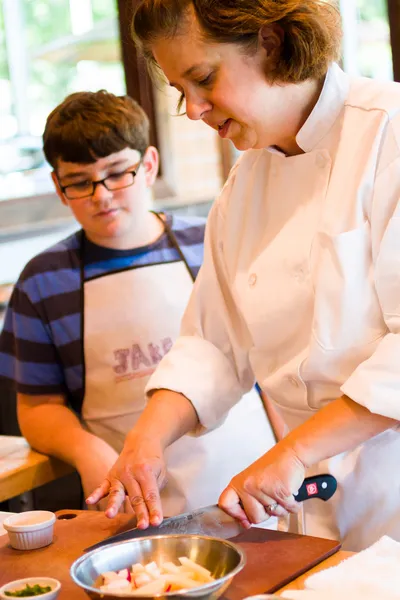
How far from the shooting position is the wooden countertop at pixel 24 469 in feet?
6.41

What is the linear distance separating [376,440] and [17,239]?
2424mm

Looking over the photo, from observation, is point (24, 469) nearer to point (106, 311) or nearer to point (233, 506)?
point (106, 311)

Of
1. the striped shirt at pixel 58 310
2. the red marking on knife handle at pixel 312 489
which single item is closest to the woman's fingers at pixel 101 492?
the red marking on knife handle at pixel 312 489

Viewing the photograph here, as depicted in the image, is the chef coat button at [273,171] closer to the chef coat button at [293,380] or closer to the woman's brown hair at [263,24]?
the woman's brown hair at [263,24]

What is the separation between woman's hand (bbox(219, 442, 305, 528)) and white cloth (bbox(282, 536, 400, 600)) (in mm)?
150

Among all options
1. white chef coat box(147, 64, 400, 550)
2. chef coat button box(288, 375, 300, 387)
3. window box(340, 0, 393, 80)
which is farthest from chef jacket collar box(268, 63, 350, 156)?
window box(340, 0, 393, 80)

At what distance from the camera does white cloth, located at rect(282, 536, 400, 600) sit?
3.67ft

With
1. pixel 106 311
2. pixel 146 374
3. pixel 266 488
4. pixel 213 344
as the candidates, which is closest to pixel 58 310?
pixel 106 311

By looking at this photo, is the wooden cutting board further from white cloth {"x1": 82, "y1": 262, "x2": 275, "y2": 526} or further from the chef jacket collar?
the chef jacket collar

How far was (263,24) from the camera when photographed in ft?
4.49

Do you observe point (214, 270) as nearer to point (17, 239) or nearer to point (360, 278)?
point (360, 278)

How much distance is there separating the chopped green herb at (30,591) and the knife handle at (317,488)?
1.39ft

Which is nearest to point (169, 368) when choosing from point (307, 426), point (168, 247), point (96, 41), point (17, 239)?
point (307, 426)

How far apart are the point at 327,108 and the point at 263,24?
19cm
